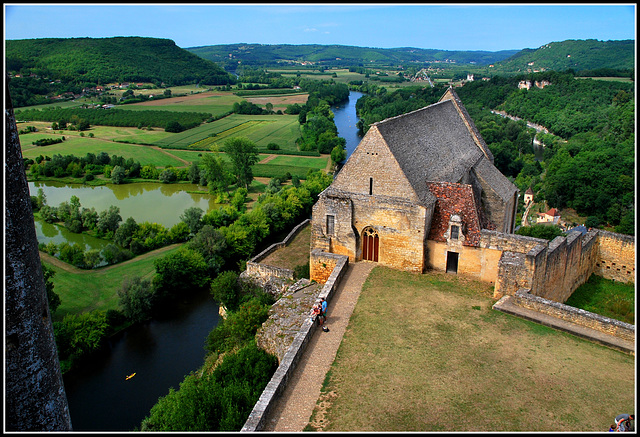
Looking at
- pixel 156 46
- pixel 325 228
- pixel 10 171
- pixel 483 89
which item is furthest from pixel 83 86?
pixel 10 171

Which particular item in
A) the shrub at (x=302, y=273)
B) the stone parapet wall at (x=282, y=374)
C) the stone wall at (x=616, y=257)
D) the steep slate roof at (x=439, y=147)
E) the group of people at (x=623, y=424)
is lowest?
the shrub at (x=302, y=273)

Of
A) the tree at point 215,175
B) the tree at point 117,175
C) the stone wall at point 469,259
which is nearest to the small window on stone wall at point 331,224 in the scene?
the stone wall at point 469,259

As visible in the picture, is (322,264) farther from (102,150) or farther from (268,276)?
(102,150)

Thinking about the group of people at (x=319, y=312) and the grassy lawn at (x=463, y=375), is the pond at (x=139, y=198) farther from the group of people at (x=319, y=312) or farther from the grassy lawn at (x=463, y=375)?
the grassy lawn at (x=463, y=375)

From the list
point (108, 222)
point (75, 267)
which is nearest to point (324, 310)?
point (75, 267)

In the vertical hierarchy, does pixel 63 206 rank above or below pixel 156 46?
below

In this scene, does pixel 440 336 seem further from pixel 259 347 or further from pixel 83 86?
pixel 83 86
